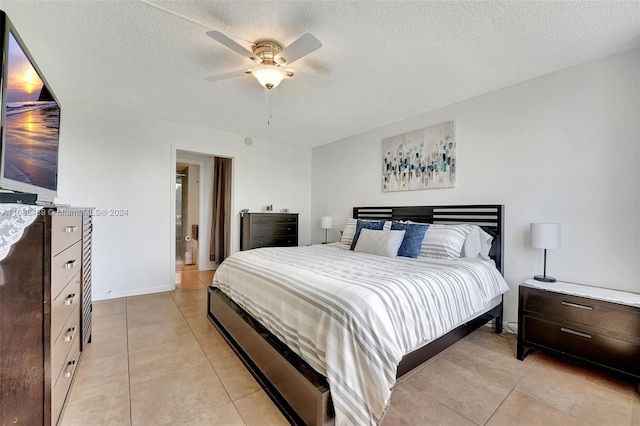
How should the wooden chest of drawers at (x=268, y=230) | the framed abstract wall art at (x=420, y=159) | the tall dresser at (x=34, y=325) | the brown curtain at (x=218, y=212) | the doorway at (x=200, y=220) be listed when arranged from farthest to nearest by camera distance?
the brown curtain at (x=218, y=212) < the doorway at (x=200, y=220) < the wooden chest of drawers at (x=268, y=230) < the framed abstract wall art at (x=420, y=159) < the tall dresser at (x=34, y=325)

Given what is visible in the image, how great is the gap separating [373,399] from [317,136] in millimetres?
4130

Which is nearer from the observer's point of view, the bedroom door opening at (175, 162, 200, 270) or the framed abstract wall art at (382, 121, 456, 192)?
the framed abstract wall art at (382, 121, 456, 192)

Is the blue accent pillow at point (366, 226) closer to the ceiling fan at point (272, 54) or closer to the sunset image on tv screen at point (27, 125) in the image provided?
the ceiling fan at point (272, 54)

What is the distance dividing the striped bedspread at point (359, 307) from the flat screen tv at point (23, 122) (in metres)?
1.46

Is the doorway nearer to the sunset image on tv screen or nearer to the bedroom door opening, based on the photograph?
the bedroom door opening

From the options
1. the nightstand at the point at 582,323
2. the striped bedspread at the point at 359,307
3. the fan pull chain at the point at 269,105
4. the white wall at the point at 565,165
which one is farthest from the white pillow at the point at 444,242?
the fan pull chain at the point at 269,105

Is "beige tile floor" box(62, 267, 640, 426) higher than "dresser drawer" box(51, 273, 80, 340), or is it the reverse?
"dresser drawer" box(51, 273, 80, 340)

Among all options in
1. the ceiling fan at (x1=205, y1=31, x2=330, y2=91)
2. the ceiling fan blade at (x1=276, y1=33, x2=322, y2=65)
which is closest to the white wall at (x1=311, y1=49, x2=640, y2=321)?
the ceiling fan at (x1=205, y1=31, x2=330, y2=91)

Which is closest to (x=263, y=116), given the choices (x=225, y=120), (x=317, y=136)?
(x=225, y=120)

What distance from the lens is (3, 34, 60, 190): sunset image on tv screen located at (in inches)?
51.4

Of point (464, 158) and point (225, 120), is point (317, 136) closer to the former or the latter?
point (225, 120)

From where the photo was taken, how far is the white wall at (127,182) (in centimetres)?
341

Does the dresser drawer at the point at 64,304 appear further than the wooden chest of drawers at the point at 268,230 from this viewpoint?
No

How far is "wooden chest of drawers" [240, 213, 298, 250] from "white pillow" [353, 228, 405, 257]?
199 centimetres
